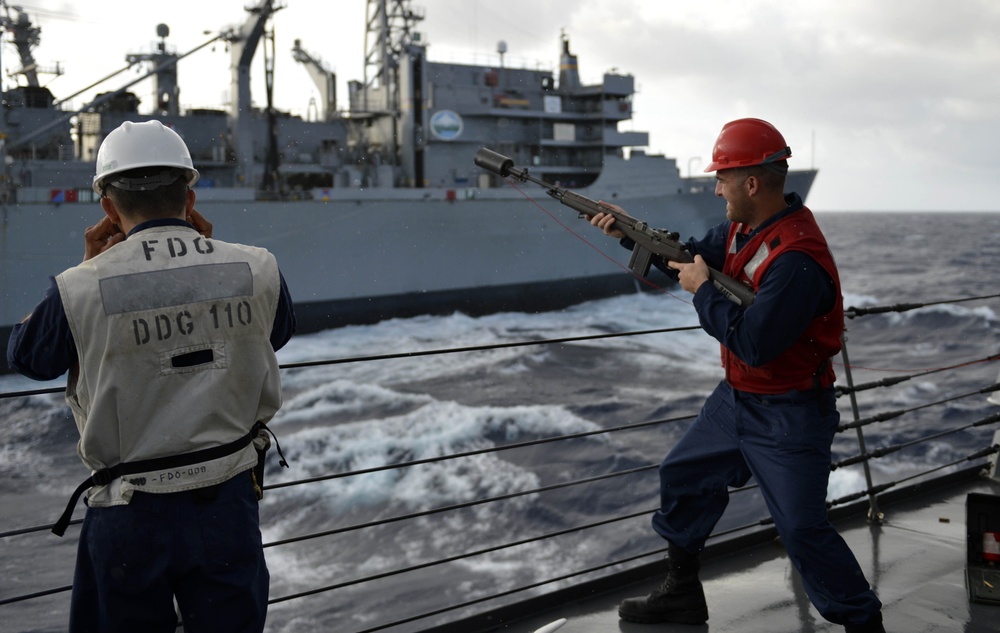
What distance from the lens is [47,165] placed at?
19.1m

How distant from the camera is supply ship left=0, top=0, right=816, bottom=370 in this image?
19.3 meters

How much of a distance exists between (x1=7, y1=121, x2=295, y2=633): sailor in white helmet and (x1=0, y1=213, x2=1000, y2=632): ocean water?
8.16 feet

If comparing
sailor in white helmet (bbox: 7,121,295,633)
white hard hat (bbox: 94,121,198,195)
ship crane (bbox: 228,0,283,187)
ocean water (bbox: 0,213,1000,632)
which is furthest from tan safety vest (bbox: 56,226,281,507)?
ship crane (bbox: 228,0,283,187)

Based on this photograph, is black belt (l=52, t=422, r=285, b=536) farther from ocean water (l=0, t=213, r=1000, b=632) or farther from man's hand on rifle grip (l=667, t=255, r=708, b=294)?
ocean water (l=0, t=213, r=1000, b=632)

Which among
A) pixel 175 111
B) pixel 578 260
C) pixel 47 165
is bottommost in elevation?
pixel 578 260

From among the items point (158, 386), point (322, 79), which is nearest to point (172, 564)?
point (158, 386)

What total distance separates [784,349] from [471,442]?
11.7 meters

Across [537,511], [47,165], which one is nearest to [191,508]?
[537,511]

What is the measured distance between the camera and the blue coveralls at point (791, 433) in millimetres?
1831

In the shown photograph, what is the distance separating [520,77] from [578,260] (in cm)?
614

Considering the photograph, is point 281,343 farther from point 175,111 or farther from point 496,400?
point 175,111

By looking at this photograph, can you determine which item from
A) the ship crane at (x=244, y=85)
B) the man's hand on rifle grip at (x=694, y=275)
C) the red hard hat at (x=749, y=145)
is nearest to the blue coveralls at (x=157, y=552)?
the man's hand on rifle grip at (x=694, y=275)

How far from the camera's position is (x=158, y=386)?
4.31 feet

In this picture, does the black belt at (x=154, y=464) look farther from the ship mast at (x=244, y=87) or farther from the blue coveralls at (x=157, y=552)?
the ship mast at (x=244, y=87)
